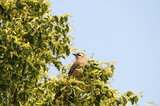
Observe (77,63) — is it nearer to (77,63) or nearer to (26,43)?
(77,63)

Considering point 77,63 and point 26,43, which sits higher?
point 26,43

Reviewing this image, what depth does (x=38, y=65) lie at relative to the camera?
48.0 ft

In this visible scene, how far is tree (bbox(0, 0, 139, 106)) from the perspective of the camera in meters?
14.1

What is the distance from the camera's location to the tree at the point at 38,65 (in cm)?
Answer: 1405

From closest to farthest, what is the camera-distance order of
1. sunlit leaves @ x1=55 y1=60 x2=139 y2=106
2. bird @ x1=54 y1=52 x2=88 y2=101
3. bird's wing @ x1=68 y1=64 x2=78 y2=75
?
1. sunlit leaves @ x1=55 y1=60 x2=139 y2=106
2. bird @ x1=54 y1=52 x2=88 y2=101
3. bird's wing @ x1=68 y1=64 x2=78 y2=75

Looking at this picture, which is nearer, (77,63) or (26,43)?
(26,43)

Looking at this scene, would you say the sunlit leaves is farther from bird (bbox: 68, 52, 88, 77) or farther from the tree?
bird (bbox: 68, 52, 88, 77)

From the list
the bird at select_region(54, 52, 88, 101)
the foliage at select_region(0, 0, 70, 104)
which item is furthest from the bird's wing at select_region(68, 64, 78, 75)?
the foliage at select_region(0, 0, 70, 104)

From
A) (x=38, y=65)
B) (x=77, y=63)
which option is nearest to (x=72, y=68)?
(x=77, y=63)

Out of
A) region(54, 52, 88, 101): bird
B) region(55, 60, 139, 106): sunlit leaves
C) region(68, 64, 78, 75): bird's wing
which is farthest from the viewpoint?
region(68, 64, 78, 75): bird's wing

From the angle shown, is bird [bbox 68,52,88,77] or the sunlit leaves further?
bird [bbox 68,52,88,77]

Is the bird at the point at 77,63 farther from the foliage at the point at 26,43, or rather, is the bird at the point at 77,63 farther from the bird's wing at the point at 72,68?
the foliage at the point at 26,43

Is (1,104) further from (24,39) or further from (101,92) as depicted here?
(101,92)

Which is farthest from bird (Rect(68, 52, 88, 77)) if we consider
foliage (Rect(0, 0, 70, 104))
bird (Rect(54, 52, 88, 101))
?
foliage (Rect(0, 0, 70, 104))
